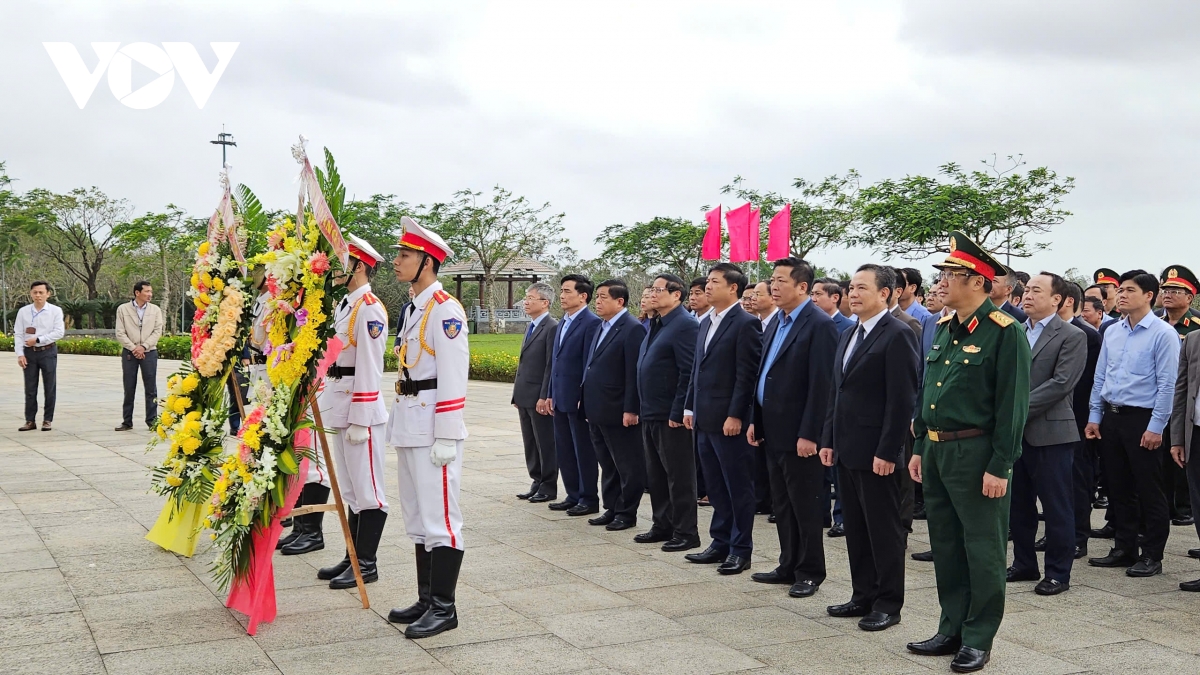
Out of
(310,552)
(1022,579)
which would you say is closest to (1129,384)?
(1022,579)

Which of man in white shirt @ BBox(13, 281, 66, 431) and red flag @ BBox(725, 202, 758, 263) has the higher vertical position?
red flag @ BBox(725, 202, 758, 263)

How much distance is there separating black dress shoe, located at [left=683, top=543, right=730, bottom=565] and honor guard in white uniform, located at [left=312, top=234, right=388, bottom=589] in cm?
181

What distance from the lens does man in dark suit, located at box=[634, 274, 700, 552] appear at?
244 inches

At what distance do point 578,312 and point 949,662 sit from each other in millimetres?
4028

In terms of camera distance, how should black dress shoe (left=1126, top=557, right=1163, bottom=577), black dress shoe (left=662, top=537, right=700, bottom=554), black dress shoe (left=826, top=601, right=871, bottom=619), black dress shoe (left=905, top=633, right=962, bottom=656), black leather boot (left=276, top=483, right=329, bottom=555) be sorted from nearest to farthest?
black dress shoe (left=905, top=633, right=962, bottom=656), black dress shoe (left=826, top=601, right=871, bottom=619), black dress shoe (left=1126, top=557, right=1163, bottom=577), black leather boot (left=276, top=483, right=329, bottom=555), black dress shoe (left=662, top=537, right=700, bottom=554)

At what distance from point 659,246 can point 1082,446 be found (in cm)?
3952

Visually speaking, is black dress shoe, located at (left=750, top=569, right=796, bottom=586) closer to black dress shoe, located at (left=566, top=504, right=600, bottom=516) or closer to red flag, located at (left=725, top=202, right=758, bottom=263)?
black dress shoe, located at (left=566, top=504, right=600, bottom=516)

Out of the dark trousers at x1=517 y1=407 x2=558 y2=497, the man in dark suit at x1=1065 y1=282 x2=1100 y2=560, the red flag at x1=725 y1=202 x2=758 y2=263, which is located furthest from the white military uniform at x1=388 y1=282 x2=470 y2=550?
the red flag at x1=725 y1=202 x2=758 y2=263

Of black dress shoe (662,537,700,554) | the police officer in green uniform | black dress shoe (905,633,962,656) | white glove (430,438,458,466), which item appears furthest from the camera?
black dress shoe (662,537,700,554)

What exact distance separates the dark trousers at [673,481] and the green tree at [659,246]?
3751cm

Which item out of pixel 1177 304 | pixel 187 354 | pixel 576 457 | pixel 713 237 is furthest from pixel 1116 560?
pixel 187 354

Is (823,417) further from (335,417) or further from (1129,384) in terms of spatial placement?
(335,417)

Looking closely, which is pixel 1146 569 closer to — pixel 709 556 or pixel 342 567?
pixel 709 556

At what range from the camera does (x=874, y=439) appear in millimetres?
4586
